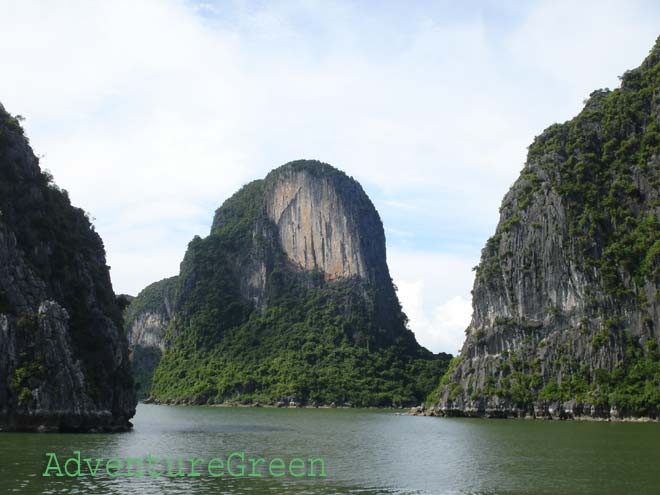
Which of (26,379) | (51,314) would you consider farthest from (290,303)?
(26,379)

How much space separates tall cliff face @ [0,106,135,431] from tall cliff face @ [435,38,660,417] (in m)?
46.3

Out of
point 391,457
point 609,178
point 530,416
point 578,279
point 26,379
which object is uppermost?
point 609,178

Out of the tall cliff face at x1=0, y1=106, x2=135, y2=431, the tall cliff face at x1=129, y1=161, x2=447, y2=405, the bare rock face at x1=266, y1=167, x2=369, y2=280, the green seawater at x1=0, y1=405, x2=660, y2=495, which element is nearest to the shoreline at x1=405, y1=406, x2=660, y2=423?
the green seawater at x1=0, y1=405, x2=660, y2=495

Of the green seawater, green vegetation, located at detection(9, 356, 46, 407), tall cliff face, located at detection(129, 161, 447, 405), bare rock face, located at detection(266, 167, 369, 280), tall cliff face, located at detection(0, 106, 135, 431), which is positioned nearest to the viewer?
the green seawater

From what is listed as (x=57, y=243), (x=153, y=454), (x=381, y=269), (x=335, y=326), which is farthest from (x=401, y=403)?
(x=153, y=454)

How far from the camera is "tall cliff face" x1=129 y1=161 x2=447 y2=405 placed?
14912 centimetres

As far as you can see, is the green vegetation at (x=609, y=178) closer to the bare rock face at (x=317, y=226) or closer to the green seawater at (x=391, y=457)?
the green seawater at (x=391, y=457)

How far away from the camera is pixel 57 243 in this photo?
6256 centimetres

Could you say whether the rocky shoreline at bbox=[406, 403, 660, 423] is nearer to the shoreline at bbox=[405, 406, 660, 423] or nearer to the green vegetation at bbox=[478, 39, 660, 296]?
the shoreline at bbox=[405, 406, 660, 423]

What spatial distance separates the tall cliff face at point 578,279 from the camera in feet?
270

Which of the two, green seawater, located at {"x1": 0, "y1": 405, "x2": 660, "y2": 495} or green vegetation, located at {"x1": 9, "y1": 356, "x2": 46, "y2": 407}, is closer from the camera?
green seawater, located at {"x1": 0, "y1": 405, "x2": 660, "y2": 495}

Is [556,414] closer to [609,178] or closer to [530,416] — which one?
[530,416]

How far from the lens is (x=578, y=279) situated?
90.1 meters

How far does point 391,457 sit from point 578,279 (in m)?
55.1
